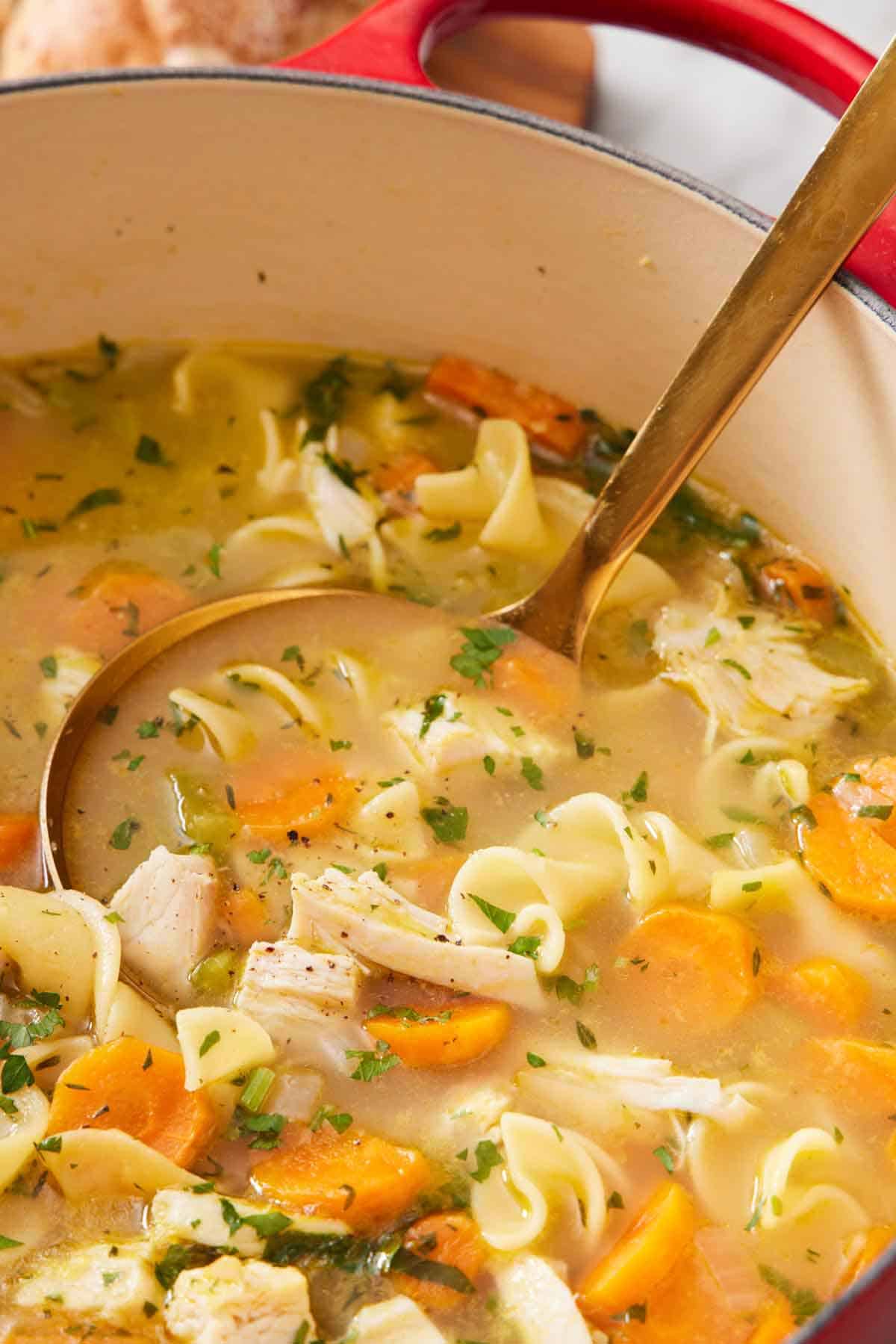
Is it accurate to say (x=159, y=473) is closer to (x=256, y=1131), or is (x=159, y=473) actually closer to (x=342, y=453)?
(x=342, y=453)

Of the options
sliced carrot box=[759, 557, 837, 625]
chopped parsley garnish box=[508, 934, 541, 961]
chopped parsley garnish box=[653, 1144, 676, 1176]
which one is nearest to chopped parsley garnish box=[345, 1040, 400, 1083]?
chopped parsley garnish box=[508, 934, 541, 961]

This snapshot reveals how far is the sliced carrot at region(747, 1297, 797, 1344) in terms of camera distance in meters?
2.62

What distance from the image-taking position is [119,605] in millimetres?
3697

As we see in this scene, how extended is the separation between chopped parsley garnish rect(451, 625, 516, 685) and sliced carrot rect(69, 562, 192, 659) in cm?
68

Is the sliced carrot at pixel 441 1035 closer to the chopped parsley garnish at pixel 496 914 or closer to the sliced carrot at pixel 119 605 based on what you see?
the chopped parsley garnish at pixel 496 914

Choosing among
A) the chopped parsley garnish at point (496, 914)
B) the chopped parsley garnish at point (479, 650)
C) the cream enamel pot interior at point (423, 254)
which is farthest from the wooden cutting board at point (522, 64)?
the chopped parsley garnish at point (496, 914)

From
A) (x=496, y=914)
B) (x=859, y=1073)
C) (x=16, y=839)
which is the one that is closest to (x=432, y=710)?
(x=496, y=914)

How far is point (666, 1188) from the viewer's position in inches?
110

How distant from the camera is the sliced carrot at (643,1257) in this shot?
2.67 meters

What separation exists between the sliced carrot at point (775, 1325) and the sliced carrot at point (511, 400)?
2.20 meters

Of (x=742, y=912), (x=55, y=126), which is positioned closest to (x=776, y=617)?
(x=742, y=912)

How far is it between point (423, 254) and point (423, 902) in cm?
178

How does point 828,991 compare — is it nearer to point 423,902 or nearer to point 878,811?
point 878,811

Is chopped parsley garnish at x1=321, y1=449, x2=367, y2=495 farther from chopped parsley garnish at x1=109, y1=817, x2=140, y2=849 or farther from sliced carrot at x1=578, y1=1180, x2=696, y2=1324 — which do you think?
sliced carrot at x1=578, y1=1180, x2=696, y2=1324
